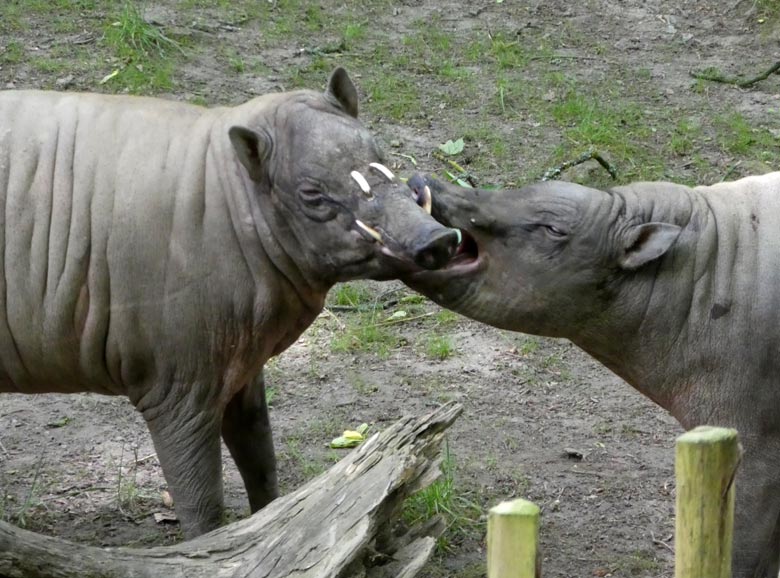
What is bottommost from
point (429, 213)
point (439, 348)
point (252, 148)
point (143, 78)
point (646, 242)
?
point (439, 348)

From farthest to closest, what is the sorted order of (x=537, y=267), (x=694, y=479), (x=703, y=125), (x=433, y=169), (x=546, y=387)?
(x=703, y=125)
(x=433, y=169)
(x=546, y=387)
(x=537, y=267)
(x=694, y=479)

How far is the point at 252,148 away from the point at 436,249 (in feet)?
2.71

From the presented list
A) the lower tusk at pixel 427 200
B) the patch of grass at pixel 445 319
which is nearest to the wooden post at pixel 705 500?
the lower tusk at pixel 427 200

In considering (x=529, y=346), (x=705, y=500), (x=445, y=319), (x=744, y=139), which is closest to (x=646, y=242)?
(x=529, y=346)

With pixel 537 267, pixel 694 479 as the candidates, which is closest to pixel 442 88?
pixel 537 267

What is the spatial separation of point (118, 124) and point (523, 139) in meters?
4.75

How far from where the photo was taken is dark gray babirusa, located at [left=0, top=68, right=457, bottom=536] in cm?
469

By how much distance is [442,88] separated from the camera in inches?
388

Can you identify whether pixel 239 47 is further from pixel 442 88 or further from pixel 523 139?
pixel 523 139

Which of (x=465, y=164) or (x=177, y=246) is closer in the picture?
(x=177, y=246)

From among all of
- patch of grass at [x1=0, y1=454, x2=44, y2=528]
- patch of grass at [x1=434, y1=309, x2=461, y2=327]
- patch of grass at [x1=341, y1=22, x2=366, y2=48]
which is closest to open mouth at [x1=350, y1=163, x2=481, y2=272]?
patch of grass at [x1=0, y1=454, x2=44, y2=528]

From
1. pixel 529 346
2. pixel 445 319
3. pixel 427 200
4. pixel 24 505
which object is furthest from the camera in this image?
pixel 445 319

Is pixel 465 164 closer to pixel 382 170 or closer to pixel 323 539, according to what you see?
pixel 382 170

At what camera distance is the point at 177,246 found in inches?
185
